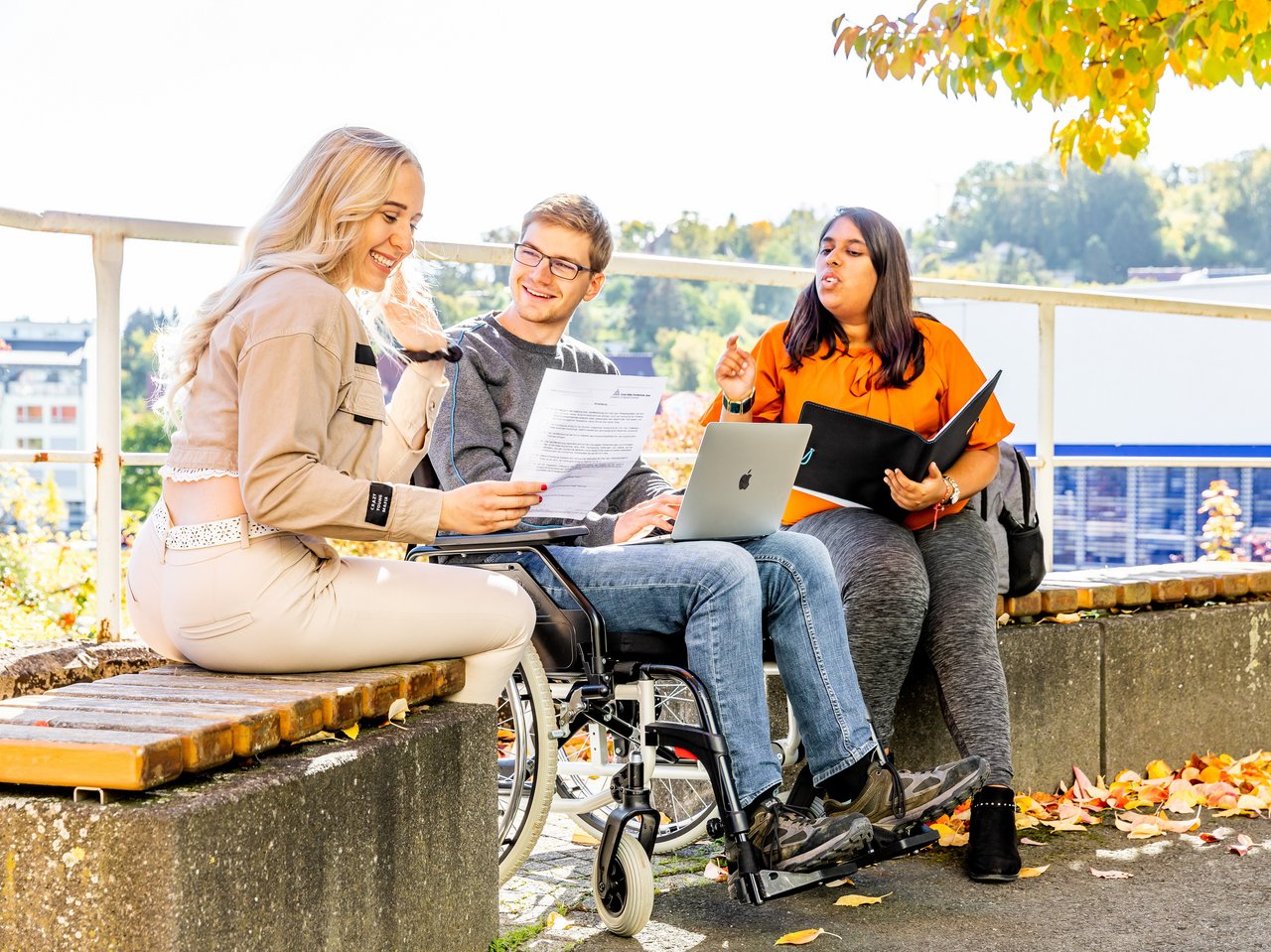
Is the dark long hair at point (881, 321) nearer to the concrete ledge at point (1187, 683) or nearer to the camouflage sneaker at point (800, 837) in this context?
the concrete ledge at point (1187, 683)

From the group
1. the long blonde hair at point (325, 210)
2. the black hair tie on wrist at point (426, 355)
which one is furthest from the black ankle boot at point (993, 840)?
the long blonde hair at point (325, 210)

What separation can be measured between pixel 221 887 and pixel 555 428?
3.75 feet

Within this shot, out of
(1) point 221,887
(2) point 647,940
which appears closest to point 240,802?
(1) point 221,887

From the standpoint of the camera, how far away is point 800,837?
2771 mm

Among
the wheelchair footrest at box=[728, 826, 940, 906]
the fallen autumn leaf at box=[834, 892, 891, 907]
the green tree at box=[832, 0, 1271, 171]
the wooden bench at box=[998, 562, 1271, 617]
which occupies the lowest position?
the fallen autumn leaf at box=[834, 892, 891, 907]

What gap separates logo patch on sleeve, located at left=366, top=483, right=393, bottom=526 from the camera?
93.4 inches

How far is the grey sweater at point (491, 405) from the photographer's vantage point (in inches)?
119

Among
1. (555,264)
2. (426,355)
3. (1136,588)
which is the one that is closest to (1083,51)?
(1136,588)

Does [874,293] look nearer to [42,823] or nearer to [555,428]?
[555,428]

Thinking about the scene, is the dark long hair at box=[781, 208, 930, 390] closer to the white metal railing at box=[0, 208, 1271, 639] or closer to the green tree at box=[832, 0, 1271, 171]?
the white metal railing at box=[0, 208, 1271, 639]

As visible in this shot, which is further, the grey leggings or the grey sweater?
the grey leggings

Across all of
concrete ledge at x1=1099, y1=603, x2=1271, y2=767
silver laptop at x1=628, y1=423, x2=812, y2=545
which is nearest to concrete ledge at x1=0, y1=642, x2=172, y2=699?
silver laptop at x1=628, y1=423, x2=812, y2=545

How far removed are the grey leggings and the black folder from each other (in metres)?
0.09

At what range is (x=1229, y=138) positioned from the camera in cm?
6259
